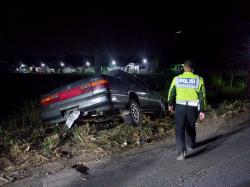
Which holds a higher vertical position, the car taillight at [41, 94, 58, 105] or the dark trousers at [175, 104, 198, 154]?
the car taillight at [41, 94, 58, 105]

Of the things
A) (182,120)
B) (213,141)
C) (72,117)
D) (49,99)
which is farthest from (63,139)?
(213,141)

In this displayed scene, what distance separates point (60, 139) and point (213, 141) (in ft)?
10.5

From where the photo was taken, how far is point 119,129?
7.73 metres

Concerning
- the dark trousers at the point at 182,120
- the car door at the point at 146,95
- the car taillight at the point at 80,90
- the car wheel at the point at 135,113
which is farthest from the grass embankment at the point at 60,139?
the dark trousers at the point at 182,120

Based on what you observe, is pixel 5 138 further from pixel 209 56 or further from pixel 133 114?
pixel 209 56

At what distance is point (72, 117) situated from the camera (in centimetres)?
730

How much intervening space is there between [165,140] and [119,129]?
3.52 feet

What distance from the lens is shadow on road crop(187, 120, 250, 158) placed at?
21.0 feet

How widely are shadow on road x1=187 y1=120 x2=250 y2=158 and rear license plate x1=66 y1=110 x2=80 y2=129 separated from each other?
2.57 meters

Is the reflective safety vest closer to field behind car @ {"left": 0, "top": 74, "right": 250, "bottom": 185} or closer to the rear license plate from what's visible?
field behind car @ {"left": 0, "top": 74, "right": 250, "bottom": 185}

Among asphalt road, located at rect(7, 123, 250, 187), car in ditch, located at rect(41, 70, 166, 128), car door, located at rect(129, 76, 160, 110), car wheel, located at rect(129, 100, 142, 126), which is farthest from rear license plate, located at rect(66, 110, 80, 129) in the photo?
car door, located at rect(129, 76, 160, 110)

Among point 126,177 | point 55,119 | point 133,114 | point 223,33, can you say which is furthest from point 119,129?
point 223,33

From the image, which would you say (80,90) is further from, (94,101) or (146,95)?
(146,95)

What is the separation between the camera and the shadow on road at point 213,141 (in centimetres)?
639
